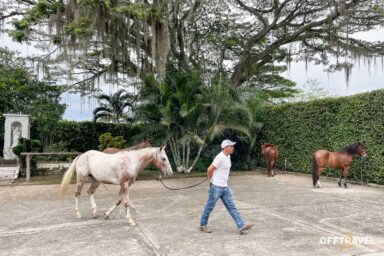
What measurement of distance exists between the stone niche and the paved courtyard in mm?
5205

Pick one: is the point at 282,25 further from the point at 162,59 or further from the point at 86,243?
the point at 86,243

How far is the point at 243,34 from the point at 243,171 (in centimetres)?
600

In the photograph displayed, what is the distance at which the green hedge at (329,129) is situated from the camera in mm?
8422

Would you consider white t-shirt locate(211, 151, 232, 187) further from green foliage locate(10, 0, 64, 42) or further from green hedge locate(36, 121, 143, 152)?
green hedge locate(36, 121, 143, 152)

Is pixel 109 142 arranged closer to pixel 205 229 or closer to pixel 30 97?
pixel 30 97

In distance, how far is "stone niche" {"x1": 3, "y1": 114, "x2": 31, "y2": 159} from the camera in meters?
12.1

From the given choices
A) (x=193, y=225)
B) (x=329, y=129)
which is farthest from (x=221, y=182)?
(x=329, y=129)

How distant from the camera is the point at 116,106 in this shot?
53.2 ft

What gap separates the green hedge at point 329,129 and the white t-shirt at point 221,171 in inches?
234

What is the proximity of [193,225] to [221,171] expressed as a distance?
1024 mm

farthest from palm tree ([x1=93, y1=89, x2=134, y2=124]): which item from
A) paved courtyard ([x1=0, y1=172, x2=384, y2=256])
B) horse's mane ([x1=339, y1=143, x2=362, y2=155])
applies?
horse's mane ([x1=339, y1=143, x2=362, y2=155])

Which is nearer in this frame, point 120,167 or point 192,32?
point 120,167

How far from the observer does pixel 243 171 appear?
12.3 m

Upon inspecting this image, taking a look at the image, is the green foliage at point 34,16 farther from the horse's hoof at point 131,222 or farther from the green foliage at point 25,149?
the horse's hoof at point 131,222
